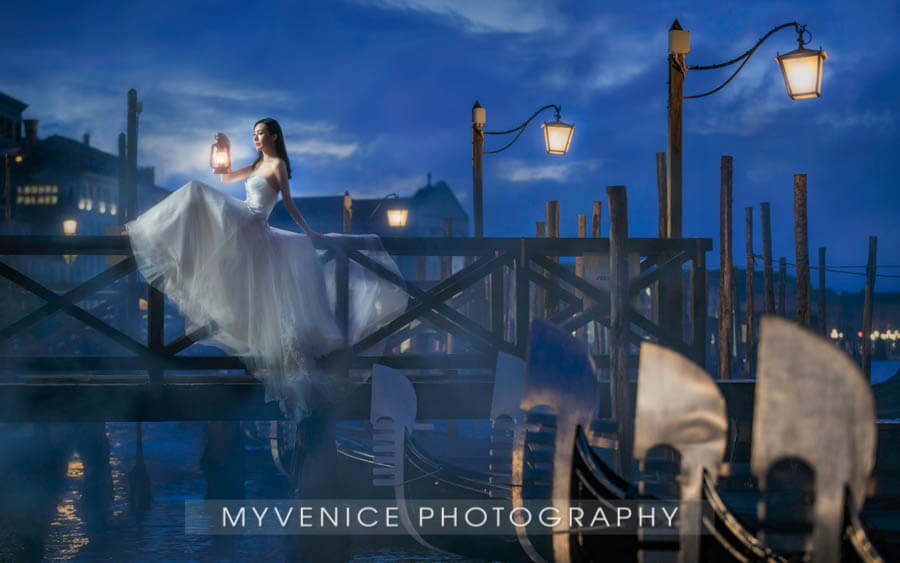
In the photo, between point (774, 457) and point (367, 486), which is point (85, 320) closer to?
point (367, 486)

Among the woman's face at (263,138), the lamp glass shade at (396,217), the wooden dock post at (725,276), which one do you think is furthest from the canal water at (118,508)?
the wooden dock post at (725,276)

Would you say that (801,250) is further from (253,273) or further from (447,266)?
(253,273)

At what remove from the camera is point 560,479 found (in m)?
3.82

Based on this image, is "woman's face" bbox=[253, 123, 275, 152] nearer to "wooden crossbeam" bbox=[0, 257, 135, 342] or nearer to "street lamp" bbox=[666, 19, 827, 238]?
"wooden crossbeam" bbox=[0, 257, 135, 342]

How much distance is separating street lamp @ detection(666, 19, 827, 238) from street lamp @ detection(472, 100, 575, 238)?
3.10m

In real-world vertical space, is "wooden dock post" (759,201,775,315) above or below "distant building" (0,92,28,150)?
below

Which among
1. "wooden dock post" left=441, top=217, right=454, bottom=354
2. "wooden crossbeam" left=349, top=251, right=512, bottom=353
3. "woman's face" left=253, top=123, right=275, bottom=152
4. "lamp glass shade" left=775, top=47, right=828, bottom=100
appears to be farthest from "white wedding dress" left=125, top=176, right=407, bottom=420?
"wooden dock post" left=441, top=217, right=454, bottom=354

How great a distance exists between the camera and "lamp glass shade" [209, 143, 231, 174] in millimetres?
5777

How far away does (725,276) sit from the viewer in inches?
487

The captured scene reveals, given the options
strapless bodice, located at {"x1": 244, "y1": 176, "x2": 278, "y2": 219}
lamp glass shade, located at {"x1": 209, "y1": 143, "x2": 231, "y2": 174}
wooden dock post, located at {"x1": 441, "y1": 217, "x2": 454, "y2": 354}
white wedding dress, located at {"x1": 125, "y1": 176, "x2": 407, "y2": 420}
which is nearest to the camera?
white wedding dress, located at {"x1": 125, "y1": 176, "x2": 407, "y2": 420}

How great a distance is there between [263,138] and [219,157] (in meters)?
0.32

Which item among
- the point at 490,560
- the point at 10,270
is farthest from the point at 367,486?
the point at 10,270

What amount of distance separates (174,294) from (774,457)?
161 inches

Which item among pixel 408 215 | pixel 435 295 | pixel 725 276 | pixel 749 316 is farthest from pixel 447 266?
pixel 408 215
